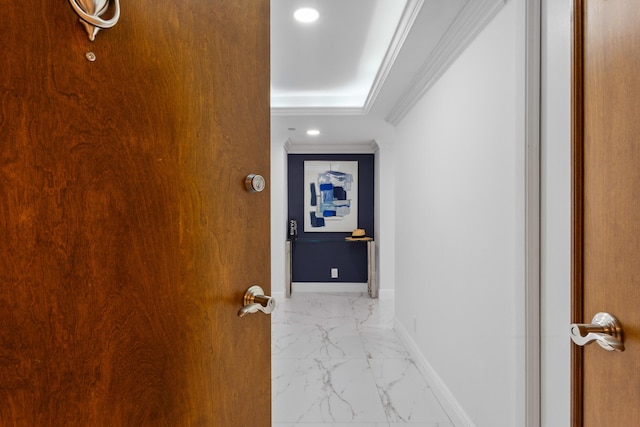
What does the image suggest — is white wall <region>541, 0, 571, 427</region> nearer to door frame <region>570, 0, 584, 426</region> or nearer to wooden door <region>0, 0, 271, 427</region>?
door frame <region>570, 0, 584, 426</region>

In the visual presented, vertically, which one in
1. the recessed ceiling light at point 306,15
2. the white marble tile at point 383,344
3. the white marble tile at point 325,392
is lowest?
the white marble tile at point 325,392

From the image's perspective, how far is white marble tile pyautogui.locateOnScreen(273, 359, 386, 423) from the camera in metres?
A: 2.00

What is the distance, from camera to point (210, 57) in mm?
687

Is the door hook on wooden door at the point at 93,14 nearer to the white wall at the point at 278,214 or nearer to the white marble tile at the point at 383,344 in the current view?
the white marble tile at the point at 383,344

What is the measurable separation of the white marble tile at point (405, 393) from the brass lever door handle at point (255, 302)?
1555mm

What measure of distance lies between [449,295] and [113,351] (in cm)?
184

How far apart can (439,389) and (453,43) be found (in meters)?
2.01

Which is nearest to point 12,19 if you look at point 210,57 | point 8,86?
point 8,86

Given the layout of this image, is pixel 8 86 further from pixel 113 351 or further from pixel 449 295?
pixel 449 295

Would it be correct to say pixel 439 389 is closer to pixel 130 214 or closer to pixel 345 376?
pixel 345 376

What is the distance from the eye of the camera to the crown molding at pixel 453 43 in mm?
1542

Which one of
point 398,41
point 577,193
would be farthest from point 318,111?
point 577,193

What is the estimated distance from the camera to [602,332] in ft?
2.22

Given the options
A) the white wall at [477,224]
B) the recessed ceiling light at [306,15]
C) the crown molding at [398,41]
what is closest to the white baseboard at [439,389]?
the white wall at [477,224]
